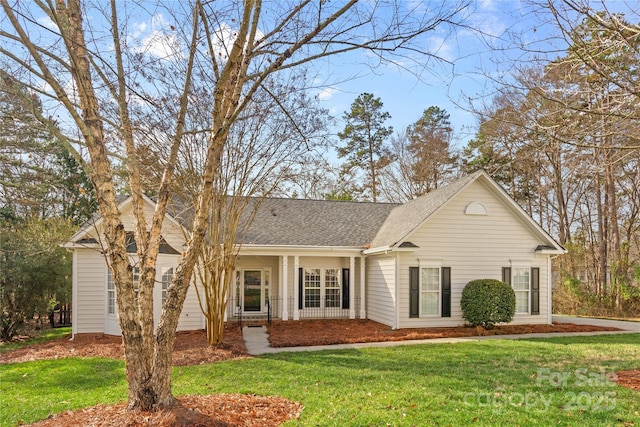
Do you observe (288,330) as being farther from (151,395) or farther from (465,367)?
(151,395)

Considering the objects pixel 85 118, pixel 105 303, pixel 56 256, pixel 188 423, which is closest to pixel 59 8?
pixel 85 118

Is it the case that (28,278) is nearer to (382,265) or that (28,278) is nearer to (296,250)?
(296,250)

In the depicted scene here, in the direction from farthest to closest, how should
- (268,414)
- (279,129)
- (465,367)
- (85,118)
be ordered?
(279,129)
(465,367)
(268,414)
(85,118)

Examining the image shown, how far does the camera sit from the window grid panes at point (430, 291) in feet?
43.7

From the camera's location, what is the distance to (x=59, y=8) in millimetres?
4531

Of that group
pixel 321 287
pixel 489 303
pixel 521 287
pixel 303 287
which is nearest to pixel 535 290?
pixel 521 287

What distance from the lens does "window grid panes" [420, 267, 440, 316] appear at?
1330 centimetres

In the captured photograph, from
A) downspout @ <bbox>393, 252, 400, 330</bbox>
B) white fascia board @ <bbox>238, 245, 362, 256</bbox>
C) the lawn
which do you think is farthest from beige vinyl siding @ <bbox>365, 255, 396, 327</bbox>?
the lawn

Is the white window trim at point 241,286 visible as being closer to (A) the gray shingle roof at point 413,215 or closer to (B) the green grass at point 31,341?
(A) the gray shingle roof at point 413,215

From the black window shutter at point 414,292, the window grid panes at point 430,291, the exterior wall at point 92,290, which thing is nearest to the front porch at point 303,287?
the black window shutter at point 414,292

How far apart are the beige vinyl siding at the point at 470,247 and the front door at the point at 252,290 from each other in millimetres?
5584

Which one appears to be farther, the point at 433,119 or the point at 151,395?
the point at 433,119

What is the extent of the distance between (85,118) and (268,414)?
409 centimetres

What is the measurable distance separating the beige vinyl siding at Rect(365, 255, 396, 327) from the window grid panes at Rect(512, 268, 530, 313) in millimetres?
3752
